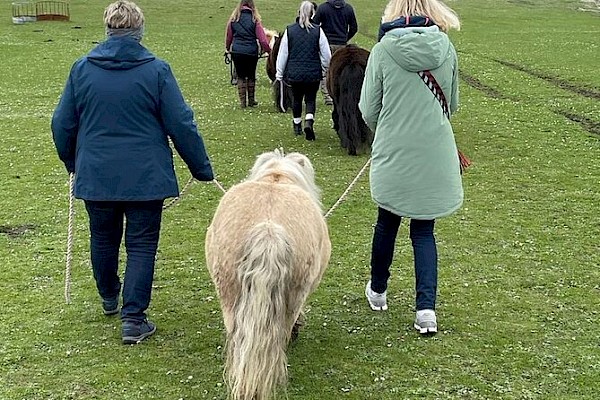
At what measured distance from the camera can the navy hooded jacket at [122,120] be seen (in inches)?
174

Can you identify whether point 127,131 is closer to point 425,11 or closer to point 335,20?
point 425,11

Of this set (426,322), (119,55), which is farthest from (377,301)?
(119,55)

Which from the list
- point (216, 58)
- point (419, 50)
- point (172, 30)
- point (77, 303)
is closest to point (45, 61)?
point (216, 58)

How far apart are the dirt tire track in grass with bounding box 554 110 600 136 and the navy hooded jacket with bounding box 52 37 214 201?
8167 mm

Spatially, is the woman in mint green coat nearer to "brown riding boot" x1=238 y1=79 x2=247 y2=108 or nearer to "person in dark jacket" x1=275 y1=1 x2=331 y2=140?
"person in dark jacket" x1=275 y1=1 x2=331 y2=140

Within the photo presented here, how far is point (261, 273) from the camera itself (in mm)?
3707

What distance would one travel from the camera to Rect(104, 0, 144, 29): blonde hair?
4.44 metres

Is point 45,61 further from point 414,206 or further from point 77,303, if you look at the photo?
point 414,206

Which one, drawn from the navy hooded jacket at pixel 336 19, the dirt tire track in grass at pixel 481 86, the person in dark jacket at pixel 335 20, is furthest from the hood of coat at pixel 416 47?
the dirt tire track in grass at pixel 481 86

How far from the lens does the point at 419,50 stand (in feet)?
14.9

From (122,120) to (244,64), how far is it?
8.25 m

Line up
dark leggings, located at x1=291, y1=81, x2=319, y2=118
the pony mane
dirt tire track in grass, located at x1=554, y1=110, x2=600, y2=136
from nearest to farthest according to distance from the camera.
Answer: the pony mane, dark leggings, located at x1=291, y1=81, x2=319, y2=118, dirt tire track in grass, located at x1=554, y1=110, x2=600, y2=136

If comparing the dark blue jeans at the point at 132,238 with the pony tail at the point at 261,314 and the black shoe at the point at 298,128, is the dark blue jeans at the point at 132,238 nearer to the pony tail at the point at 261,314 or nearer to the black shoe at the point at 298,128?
the pony tail at the point at 261,314

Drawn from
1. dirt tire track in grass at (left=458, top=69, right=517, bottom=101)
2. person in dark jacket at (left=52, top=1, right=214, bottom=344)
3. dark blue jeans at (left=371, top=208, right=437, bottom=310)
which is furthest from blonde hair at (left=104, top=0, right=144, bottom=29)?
dirt tire track in grass at (left=458, top=69, right=517, bottom=101)
